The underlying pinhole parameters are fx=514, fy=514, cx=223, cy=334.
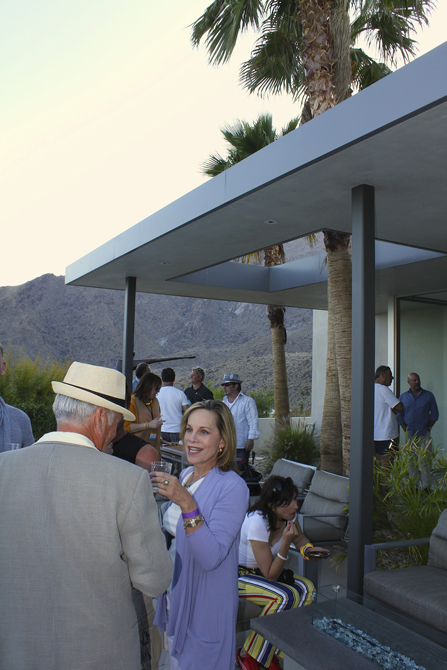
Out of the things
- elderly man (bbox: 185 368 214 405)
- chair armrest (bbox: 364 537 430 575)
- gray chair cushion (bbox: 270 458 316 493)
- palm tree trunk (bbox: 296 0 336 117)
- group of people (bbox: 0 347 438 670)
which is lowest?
chair armrest (bbox: 364 537 430 575)

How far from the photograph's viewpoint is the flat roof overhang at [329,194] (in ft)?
9.70

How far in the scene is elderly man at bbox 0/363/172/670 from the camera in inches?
58.8

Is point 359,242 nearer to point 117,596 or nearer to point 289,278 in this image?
point 117,596

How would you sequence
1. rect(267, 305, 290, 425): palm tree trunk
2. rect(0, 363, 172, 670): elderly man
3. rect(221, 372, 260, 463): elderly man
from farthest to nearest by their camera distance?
rect(267, 305, 290, 425): palm tree trunk
rect(221, 372, 260, 463): elderly man
rect(0, 363, 172, 670): elderly man

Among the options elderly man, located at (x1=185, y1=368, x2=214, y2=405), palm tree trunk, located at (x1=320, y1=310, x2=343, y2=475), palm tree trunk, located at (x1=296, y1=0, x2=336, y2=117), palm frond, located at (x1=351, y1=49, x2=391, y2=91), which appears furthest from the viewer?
elderly man, located at (x1=185, y1=368, x2=214, y2=405)

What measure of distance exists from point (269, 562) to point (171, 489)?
1545 mm

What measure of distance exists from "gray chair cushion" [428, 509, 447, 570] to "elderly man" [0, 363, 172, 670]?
2.84 m

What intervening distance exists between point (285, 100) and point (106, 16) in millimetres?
7681

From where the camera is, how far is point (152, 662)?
210 centimetres

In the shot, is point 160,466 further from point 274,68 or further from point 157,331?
point 157,331

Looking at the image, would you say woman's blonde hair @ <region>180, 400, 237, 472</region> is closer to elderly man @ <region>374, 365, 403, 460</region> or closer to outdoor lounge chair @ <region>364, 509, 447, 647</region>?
outdoor lounge chair @ <region>364, 509, 447, 647</region>

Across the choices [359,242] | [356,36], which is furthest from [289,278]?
[359,242]

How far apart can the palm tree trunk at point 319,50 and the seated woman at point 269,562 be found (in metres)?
5.02

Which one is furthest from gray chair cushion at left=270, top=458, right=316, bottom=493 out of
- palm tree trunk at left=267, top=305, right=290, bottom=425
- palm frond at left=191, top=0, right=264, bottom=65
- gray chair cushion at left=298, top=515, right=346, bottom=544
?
palm frond at left=191, top=0, right=264, bottom=65
